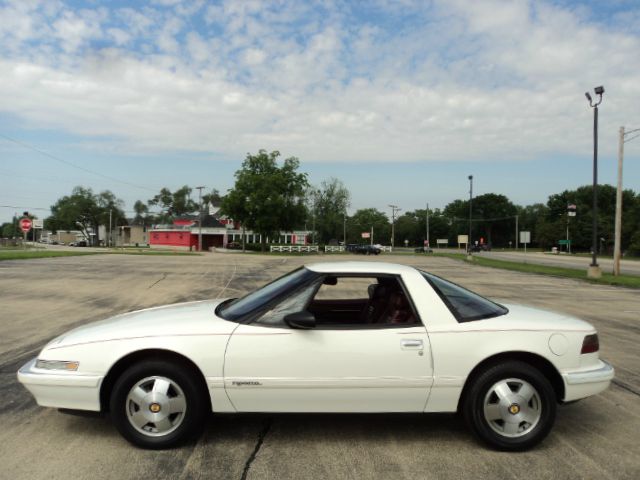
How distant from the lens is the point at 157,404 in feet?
11.7

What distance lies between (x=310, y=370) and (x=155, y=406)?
3.71 ft

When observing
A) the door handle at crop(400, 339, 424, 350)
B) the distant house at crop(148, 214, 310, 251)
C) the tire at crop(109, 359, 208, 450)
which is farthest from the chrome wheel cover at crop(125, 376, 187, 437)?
the distant house at crop(148, 214, 310, 251)

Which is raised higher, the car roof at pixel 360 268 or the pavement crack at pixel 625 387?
the car roof at pixel 360 268

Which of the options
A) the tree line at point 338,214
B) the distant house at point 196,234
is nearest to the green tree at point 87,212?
the tree line at point 338,214

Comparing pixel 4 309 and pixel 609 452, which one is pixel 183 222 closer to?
pixel 4 309

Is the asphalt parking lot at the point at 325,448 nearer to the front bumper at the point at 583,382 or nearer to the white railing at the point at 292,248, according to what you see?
the front bumper at the point at 583,382

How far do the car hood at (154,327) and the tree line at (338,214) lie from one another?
62235 mm

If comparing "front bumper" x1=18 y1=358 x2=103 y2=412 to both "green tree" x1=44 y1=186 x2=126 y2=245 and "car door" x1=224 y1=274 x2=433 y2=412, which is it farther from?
"green tree" x1=44 y1=186 x2=126 y2=245

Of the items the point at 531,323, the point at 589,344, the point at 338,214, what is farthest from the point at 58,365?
the point at 338,214

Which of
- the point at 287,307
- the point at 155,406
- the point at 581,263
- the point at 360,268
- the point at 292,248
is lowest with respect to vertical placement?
the point at 581,263

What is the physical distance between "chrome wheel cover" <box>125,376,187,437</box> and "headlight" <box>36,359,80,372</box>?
45 cm

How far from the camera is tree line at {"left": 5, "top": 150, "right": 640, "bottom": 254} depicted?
6781 centimetres

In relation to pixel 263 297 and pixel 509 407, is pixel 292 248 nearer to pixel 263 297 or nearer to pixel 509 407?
pixel 263 297

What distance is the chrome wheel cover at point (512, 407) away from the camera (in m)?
3.66
